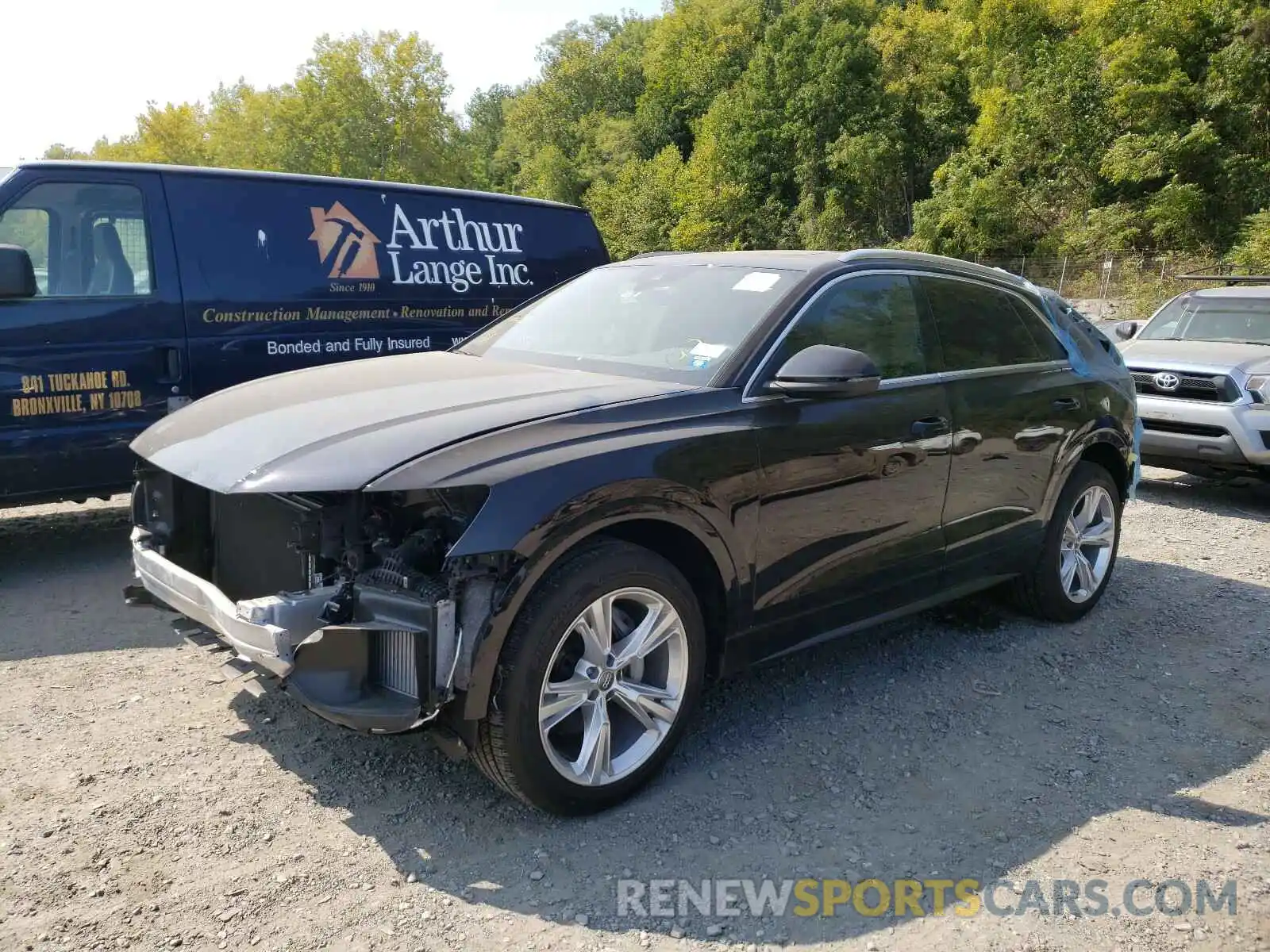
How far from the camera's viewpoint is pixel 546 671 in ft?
9.68

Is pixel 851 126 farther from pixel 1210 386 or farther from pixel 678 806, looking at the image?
pixel 678 806

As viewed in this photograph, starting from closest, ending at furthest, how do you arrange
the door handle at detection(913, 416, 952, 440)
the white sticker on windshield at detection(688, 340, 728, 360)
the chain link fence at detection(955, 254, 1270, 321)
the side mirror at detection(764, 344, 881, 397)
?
the side mirror at detection(764, 344, 881, 397)
the white sticker on windshield at detection(688, 340, 728, 360)
the door handle at detection(913, 416, 952, 440)
the chain link fence at detection(955, 254, 1270, 321)

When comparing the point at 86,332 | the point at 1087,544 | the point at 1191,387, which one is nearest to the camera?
the point at 1087,544

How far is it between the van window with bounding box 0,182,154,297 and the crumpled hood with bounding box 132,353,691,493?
7.05 feet

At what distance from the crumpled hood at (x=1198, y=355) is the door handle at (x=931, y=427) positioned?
515 cm

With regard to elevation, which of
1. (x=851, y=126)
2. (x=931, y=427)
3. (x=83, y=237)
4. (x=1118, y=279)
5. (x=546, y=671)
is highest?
(x=851, y=126)

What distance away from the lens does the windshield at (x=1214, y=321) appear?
29.2 ft

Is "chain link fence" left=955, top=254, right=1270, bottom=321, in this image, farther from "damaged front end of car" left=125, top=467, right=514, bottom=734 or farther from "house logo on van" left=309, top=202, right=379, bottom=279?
"damaged front end of car" left=125, top=467, right=514, bottom=734

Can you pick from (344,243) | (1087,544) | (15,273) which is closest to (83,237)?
(15,273)

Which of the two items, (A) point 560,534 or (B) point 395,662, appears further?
(A) point 560,534

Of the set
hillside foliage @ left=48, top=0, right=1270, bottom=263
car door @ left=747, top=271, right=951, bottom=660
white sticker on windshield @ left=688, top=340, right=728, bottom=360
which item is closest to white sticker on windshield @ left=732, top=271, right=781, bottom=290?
→ car door @ left=747, top=271, right=951, bottom=660

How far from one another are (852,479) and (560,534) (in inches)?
54.5

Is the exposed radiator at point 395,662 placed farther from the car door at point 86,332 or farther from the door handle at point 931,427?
the car door at point 86,332

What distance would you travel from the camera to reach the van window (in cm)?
532
